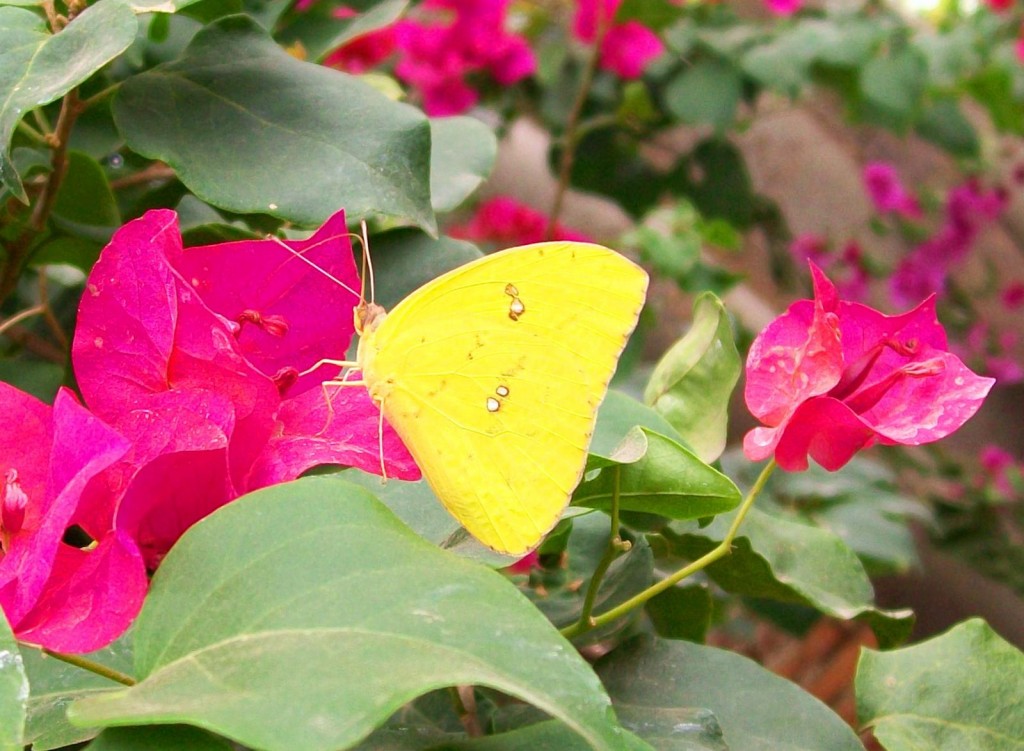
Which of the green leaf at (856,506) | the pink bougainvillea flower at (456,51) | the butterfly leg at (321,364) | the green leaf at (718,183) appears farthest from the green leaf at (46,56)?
the green leaf at (718,183)

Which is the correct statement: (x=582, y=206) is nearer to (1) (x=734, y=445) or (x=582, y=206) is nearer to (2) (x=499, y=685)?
(1) (x=734, y=445)

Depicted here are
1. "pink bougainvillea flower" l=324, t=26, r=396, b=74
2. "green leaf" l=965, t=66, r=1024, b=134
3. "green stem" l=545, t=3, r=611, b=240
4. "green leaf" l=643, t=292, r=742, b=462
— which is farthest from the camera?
"green leaf" l=965, t=66, r=1024, b=134

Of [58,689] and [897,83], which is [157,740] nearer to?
[58,689]

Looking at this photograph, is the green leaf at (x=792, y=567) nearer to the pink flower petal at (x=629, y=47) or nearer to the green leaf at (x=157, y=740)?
the green leaf at (x=157, y=740)

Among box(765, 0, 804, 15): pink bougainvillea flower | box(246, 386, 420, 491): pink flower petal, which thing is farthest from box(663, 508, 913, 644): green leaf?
box(765, 0, 804, 15): pink bougainvillea flower

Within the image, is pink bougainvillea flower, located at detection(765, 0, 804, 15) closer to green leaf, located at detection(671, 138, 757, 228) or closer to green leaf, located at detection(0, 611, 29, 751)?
green leaf, located at detection(671, 138, 757, 228)

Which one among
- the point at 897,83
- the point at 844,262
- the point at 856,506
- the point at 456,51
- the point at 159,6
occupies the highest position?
the point at 159,6

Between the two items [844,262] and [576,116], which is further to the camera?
[844,262]

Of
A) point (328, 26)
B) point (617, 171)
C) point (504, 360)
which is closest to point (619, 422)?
point (504, 360)
